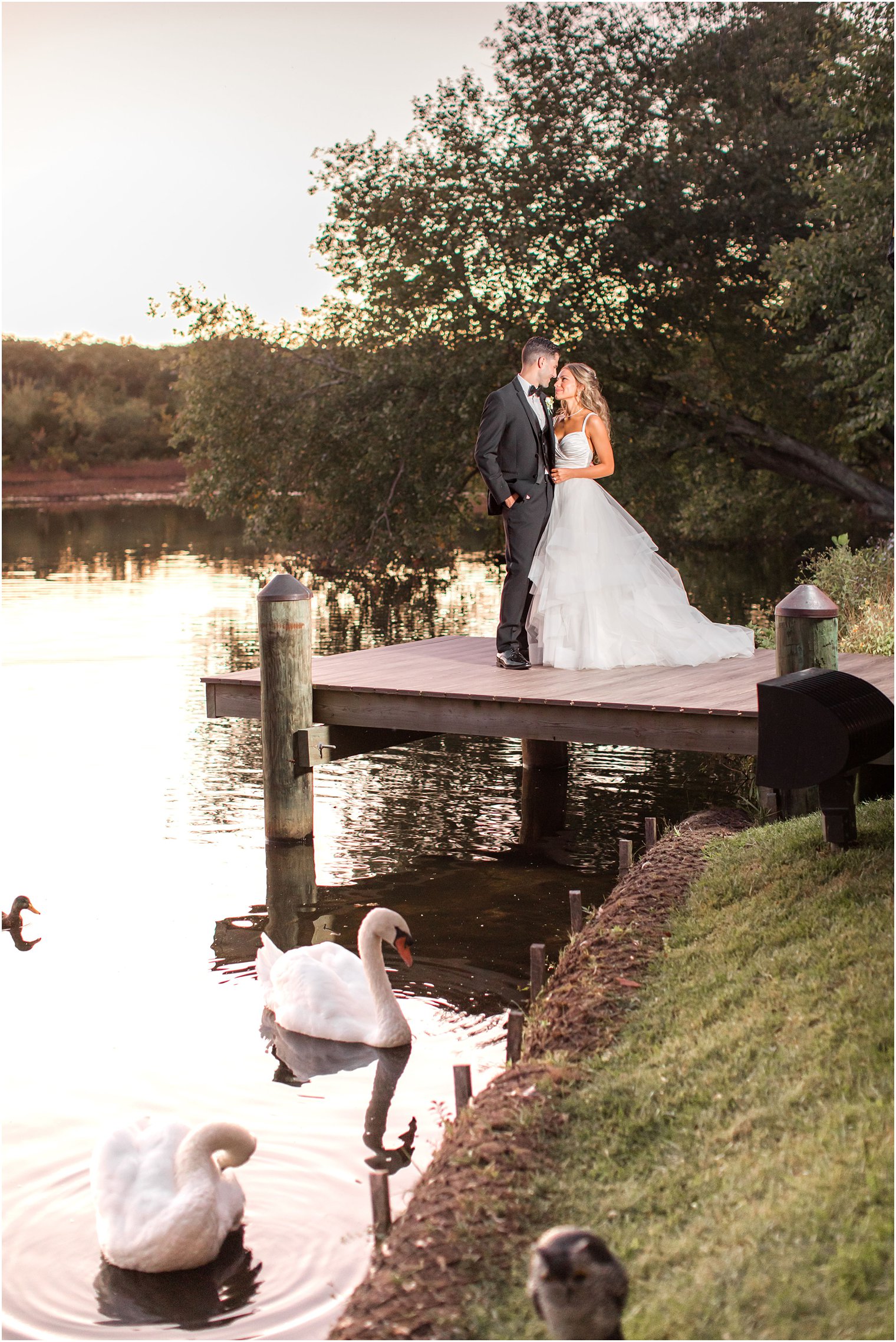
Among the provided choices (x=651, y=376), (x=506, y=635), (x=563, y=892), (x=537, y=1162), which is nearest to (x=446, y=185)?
(x=651, y=376)

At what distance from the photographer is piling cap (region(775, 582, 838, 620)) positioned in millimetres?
9883

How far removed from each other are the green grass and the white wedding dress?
188 inches

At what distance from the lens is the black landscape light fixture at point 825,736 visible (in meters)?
6.98

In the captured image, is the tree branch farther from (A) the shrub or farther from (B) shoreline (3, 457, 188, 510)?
(B) shoreline (3, 457, 188, 510)

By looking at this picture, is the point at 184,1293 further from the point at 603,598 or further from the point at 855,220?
the point at 855,220

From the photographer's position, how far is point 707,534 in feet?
151

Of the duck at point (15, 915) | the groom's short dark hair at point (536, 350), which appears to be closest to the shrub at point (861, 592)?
the groom's short dark hair at point (536, 350)

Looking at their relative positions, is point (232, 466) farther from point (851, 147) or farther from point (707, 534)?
point (707, 534)

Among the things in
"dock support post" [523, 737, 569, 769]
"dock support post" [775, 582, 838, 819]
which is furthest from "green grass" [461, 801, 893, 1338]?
"dock support post" [523, 737, 569, 769]

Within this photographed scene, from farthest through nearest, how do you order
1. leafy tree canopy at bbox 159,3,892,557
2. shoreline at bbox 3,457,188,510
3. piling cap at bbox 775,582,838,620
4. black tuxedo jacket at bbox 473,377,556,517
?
shoreline at bbox 3,457,188,510 < leafy tree canopy at bbox 159,3,892,557 < black tuxedo jacket at bbox 473,377,556,517 < piling cap at bbox 775,582,838,620

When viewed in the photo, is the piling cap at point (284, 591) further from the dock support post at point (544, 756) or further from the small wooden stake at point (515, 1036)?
the small wooden stake at point (515, 1036)

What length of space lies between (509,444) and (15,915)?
5108 millimetres

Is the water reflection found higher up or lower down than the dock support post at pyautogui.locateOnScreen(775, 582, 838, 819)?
lower down

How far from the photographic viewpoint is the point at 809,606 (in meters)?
9.90
